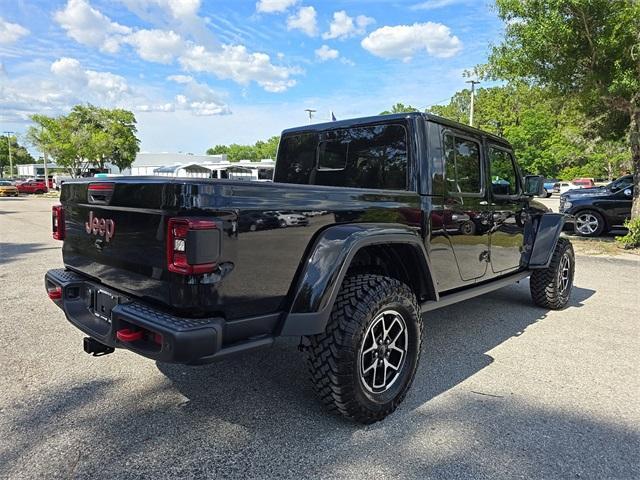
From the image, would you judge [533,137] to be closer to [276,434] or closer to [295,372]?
[295,372]

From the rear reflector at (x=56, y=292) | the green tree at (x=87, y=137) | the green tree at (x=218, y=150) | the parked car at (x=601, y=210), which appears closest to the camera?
the rear reflector at (x=56, y=292)

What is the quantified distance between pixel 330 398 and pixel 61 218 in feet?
7.45

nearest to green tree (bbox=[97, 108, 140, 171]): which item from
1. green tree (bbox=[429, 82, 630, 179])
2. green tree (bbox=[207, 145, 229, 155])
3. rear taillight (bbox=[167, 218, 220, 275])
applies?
green tree (bbox=[429, 82, 630, 179])

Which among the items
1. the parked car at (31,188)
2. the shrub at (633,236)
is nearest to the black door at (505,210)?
the shrub at (633,236)

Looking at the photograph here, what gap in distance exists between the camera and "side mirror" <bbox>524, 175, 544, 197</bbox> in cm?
507

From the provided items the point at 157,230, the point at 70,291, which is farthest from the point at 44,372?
the point at 157,230

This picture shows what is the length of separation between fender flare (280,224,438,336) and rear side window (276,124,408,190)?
1.06 meters

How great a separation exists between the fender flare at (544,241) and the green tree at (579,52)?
508 centimetres

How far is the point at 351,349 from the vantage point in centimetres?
266

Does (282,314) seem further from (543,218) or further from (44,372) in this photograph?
(543,218)

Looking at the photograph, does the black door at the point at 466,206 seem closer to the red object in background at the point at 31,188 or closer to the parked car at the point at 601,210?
the parked car at the point at 601,210

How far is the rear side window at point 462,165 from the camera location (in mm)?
3816

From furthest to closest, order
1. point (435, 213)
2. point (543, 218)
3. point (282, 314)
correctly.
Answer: point (543, 218) < point (435, 213) < point (282, 314)

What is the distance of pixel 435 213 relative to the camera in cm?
357
